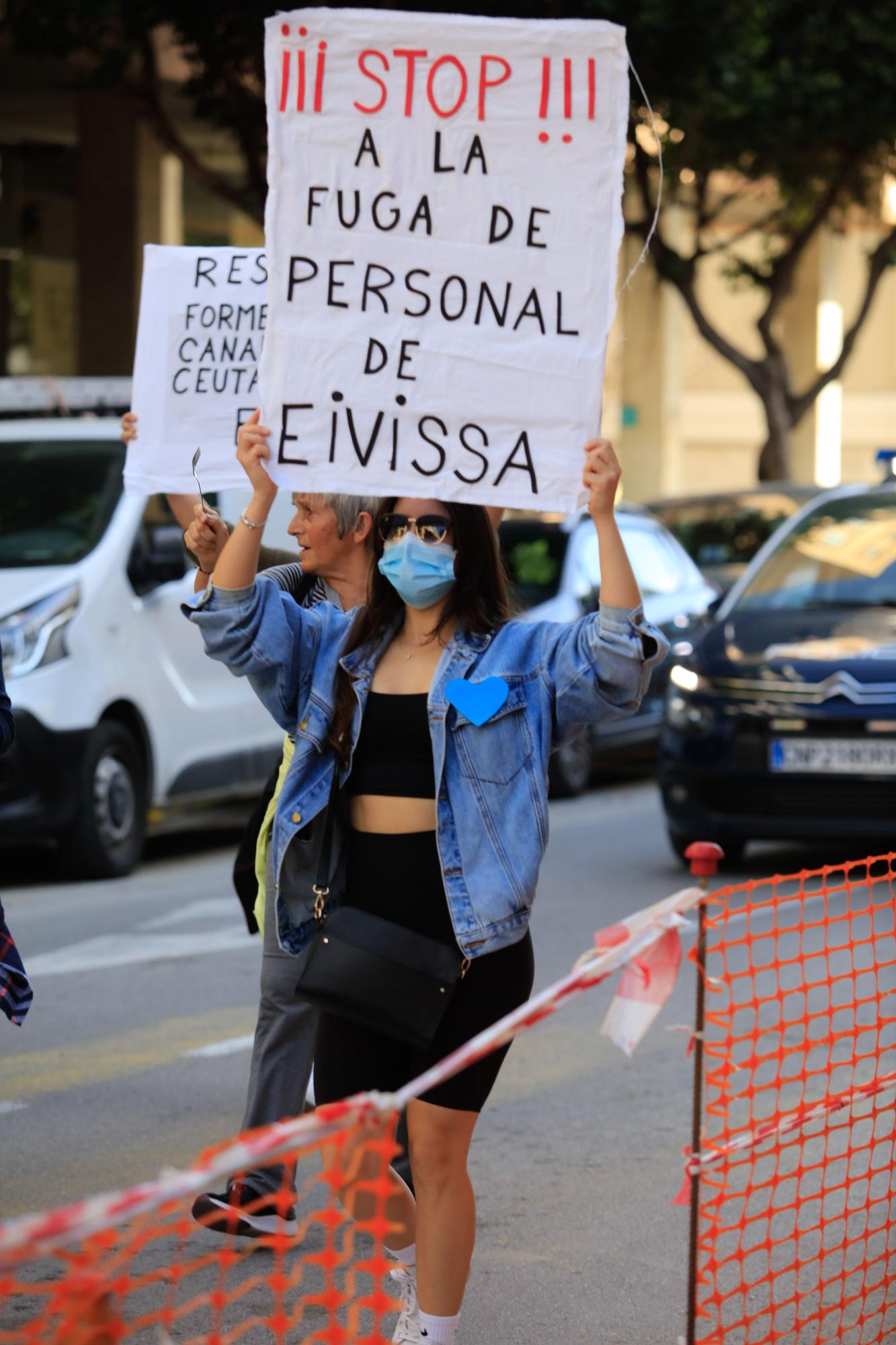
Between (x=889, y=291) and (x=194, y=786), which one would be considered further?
(x=889, y=291)

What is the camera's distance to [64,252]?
69.5 ft

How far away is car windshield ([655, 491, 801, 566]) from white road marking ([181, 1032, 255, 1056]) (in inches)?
379

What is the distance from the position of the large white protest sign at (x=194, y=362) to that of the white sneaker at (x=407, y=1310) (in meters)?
1.91

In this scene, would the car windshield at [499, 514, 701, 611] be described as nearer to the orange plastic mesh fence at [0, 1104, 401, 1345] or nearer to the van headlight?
the van headlight

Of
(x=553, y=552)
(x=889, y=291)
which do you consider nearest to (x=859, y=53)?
(x=553, y=552)

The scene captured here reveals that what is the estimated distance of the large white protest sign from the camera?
5051 mm

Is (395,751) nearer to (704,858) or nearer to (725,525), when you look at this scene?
(704,858)

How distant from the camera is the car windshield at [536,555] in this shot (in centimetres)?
1234

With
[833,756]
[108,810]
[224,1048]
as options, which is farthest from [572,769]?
[224,1048]

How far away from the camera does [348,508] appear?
4562 millimetres

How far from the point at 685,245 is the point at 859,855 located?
30.8 meters

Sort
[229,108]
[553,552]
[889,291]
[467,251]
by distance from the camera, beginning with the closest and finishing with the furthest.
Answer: [467,251] → [553,552] → [229,108] → [889,291]

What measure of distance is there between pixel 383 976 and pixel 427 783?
350 millimetres

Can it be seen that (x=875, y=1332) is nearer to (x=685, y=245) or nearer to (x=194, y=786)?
(x=194, y=786)
